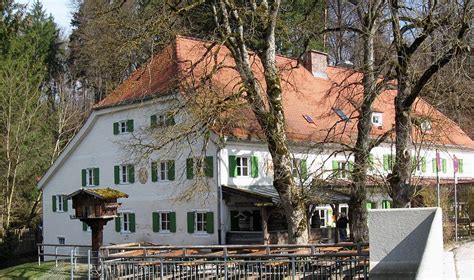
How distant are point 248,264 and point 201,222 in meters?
15.9

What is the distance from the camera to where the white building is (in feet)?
89.6

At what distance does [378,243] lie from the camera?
8656 millimetres

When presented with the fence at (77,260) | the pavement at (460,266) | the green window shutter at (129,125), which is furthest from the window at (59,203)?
the pavement at (460,266)

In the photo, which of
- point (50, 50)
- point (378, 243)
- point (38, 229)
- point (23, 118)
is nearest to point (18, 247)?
point (38, 229)

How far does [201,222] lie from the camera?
28969mm

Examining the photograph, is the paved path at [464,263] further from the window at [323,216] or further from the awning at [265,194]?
the window at [323,216]

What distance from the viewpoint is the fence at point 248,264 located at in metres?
11.9

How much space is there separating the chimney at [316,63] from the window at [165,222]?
13234 mm

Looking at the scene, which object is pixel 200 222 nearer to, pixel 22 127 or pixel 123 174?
pixel 123 174

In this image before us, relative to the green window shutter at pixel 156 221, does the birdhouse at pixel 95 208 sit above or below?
above

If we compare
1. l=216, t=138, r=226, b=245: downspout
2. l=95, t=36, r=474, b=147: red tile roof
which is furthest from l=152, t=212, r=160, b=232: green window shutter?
l=95, t=36, r=474, b=147: red tile roof

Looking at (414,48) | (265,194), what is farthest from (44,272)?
(414,48)

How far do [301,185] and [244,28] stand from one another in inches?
218

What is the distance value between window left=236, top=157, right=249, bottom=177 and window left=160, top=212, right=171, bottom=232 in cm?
416
